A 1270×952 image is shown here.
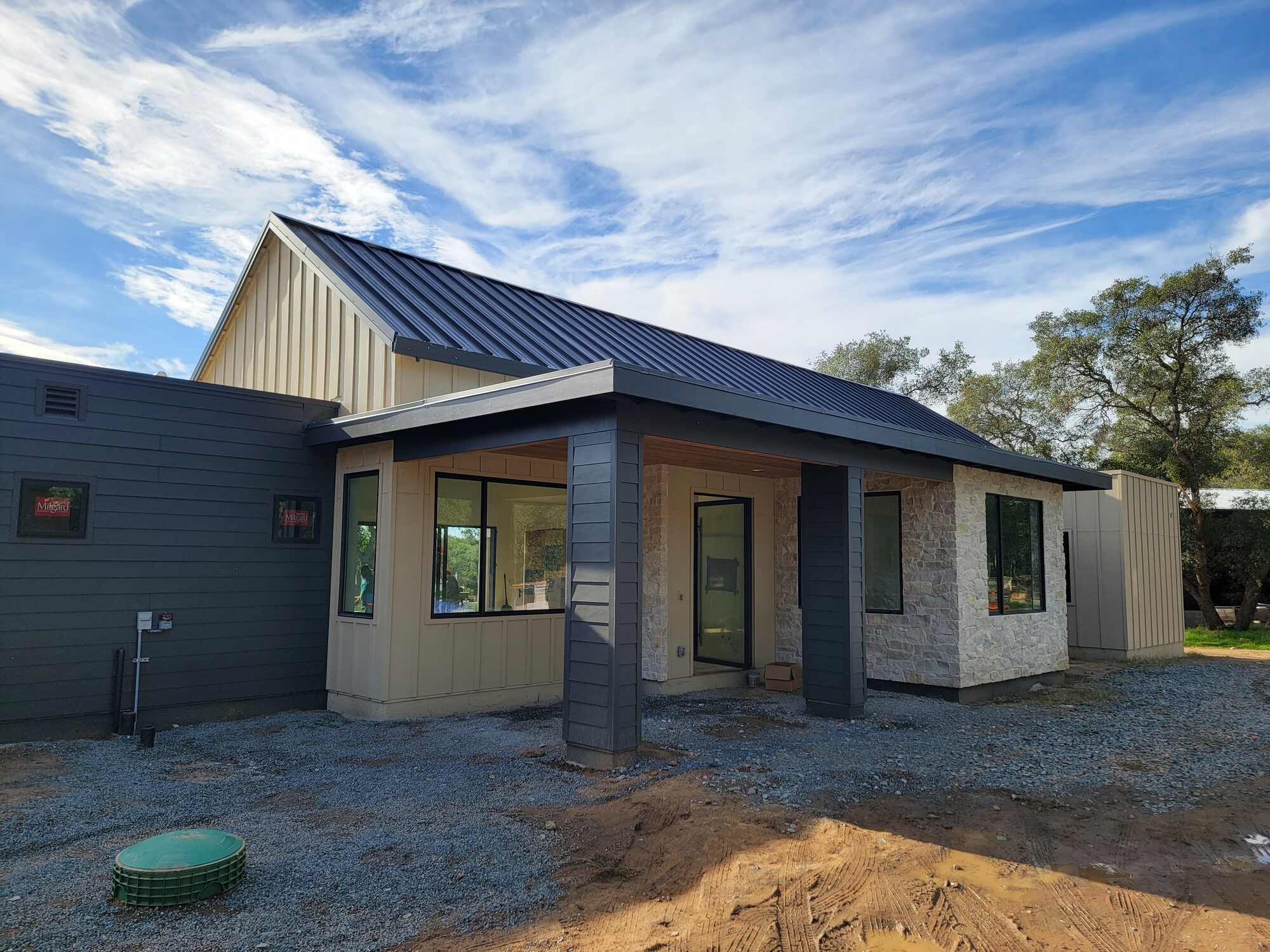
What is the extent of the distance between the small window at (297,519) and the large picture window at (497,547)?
130cm

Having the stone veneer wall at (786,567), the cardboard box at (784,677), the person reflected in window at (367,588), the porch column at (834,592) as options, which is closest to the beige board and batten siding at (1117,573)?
the stone veneer wall at (786,567)

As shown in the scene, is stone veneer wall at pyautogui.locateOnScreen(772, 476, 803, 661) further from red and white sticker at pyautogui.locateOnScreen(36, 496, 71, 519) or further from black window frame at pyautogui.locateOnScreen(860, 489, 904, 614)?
red and white sticker at pyautogui.locateOnScreen(36, 496, 71, 519)

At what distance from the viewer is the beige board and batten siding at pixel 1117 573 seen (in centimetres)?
1295

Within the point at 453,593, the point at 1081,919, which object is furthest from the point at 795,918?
the point at 453,593

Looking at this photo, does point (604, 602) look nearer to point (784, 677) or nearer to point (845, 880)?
point (845, 880)

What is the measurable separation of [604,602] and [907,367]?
25.4 metres

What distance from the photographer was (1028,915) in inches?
138

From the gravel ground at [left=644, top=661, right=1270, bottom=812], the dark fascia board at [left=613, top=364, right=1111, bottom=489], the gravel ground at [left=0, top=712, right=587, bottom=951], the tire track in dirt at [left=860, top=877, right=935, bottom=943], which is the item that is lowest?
the gravel ground at [left=644, top=661, right=1270, bottom=812]

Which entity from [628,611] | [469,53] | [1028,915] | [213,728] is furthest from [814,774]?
[469,53]

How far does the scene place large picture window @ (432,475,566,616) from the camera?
25.8ft

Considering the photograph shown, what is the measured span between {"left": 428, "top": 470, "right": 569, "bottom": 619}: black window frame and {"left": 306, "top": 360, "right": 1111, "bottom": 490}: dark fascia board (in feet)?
2.81

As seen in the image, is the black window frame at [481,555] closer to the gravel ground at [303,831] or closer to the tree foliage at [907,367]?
the gravel ground at [303,831]

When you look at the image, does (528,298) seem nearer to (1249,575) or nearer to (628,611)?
(628,611)

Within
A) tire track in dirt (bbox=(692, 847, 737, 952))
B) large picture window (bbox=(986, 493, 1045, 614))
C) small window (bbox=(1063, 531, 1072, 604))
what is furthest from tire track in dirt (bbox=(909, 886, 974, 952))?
small window (bbox=(1063, 531, 1072, 604))
